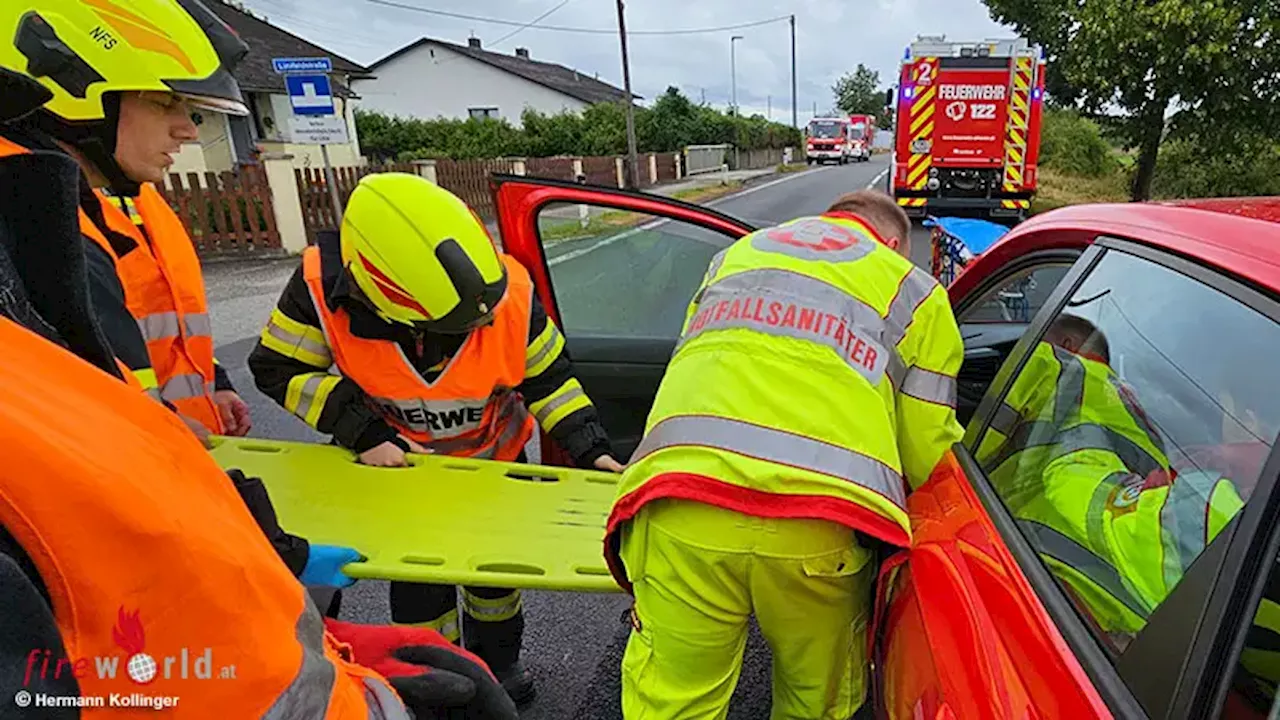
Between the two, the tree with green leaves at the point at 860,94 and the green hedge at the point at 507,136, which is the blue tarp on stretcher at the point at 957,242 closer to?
the green hedge at the point at 507,136

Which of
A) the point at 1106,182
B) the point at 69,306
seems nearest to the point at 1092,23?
the point at 1106,182

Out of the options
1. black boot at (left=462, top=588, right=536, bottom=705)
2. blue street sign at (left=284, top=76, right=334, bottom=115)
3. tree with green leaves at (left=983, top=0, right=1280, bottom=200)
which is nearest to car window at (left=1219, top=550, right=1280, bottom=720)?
black boot at (left=462, top=588, right=536, bottom=705)

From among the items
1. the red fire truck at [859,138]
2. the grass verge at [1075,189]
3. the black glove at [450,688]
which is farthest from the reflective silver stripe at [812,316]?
the red fire truck at [859,138]

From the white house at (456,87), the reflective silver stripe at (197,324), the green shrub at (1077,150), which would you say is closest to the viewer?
the reflective silver stripe at (197,324)

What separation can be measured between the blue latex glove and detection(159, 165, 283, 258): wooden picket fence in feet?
39.7

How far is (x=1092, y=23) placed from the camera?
1195 cm

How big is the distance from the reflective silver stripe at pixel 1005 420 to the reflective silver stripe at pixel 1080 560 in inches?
10.9

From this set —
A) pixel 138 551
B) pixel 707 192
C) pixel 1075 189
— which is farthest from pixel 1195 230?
pixel 707 192

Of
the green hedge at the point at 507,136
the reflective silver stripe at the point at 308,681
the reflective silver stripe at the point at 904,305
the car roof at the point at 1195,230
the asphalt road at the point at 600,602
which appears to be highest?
the green hedge at the point at 507,136

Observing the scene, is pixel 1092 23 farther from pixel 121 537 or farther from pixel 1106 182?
pixel 121 537

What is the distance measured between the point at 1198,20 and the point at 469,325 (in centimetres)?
1297

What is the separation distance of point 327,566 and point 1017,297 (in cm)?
193

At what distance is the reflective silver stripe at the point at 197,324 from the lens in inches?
86.2

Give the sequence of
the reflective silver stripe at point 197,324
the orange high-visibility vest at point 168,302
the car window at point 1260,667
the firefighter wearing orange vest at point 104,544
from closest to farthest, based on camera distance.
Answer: the firefighter wearing orange vest at point 104,544 → the car window at point 1260,667 → the orange high-visibility vest at point 168,302 → the reflective silver stripe at point 197,324
